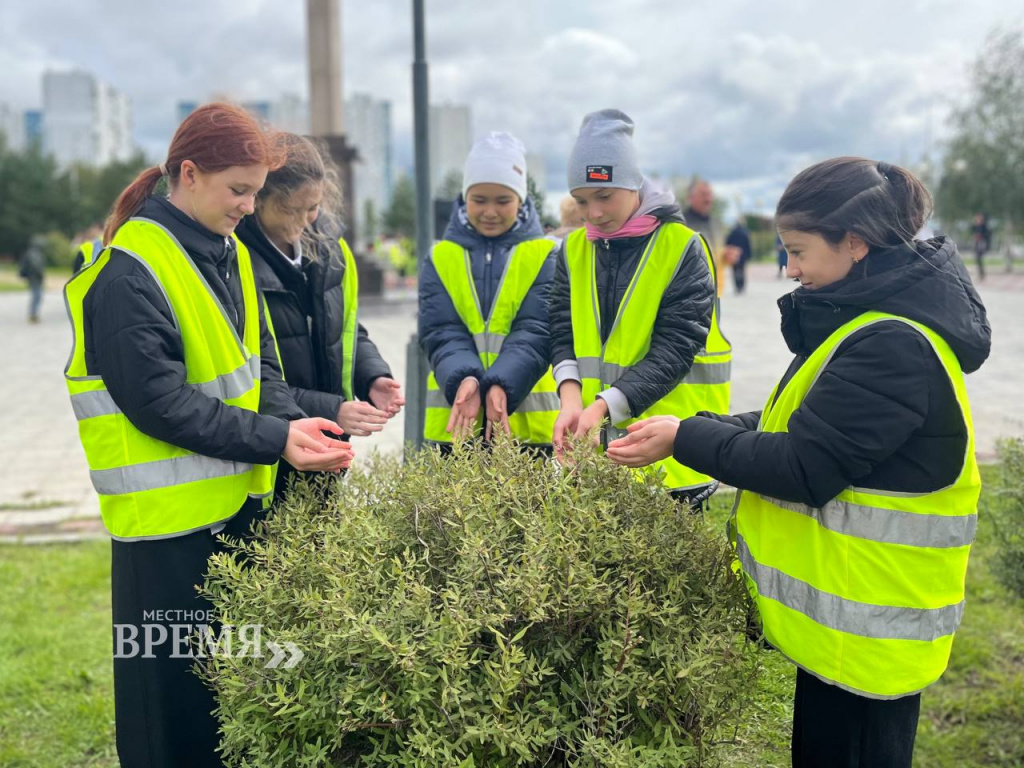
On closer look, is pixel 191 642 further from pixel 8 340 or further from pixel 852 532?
pixel 8 340

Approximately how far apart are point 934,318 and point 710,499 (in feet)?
3.58

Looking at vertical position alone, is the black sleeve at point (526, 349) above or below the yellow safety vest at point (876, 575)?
above

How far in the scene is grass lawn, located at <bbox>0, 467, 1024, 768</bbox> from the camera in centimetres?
333

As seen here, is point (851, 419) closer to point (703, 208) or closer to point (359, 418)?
point (359, 418)

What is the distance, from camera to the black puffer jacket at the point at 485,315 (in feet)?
10.2

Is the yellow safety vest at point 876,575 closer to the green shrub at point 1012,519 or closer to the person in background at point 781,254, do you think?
the person in background at point 781,254

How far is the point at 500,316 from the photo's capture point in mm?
3297

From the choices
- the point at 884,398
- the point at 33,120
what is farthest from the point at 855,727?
the point at 33,120

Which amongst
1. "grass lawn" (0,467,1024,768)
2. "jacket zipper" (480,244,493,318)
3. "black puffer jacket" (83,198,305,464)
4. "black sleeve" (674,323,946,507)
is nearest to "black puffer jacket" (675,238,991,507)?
"black sleeve" (674,323,946,507)

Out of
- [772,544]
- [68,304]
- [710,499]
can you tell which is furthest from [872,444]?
[68,304]

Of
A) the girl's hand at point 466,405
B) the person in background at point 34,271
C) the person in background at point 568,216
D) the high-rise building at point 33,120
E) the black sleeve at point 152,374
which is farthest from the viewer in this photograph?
the high-rise building at point 33,120

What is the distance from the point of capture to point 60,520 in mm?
6070

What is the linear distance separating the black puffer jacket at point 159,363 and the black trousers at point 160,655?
0.26 metres

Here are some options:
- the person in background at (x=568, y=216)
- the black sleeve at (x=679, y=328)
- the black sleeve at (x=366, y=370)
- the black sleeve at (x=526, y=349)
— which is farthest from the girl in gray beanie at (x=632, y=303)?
the person in background at (x=568, y=216)
